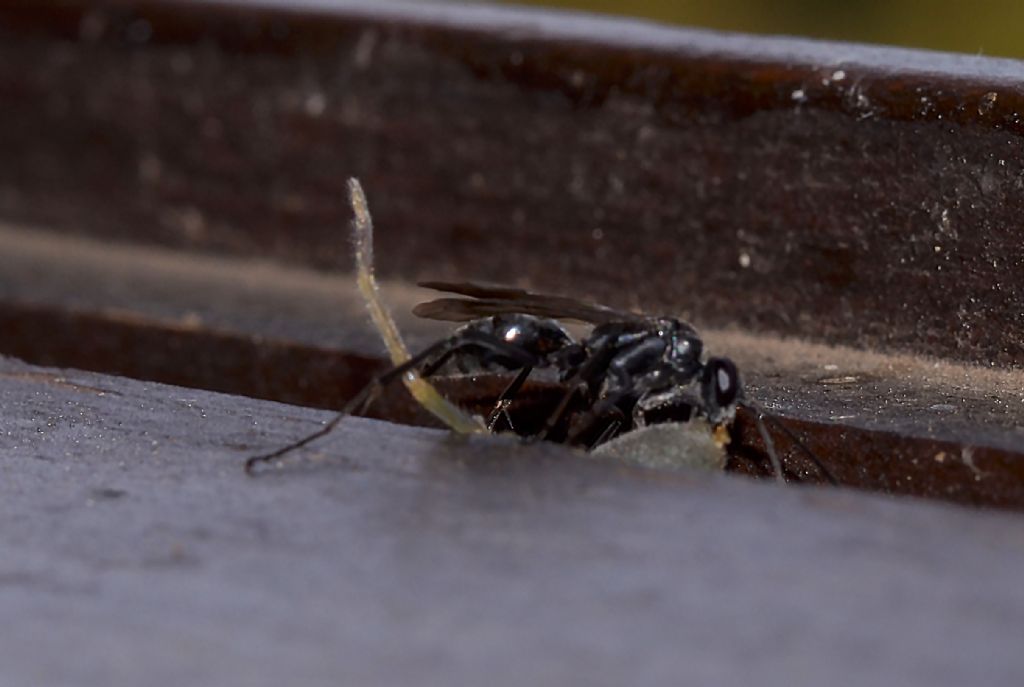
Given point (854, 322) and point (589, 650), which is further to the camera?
point (854, 322)

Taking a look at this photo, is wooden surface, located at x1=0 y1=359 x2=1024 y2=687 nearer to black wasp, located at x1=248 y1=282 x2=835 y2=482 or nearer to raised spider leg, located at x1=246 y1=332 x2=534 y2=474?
raised spider leg, located at x1=246 y1=332 x2=534 y2=474

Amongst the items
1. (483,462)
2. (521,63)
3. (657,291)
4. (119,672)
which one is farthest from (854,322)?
(119,672)

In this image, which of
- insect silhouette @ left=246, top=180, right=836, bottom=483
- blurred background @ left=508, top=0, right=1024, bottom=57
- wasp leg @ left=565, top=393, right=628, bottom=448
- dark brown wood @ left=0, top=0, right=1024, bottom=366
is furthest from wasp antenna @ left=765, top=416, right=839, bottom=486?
blurred background @ left=508, top=0, right=1024, bottom=57

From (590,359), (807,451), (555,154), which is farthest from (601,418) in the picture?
(555,154)

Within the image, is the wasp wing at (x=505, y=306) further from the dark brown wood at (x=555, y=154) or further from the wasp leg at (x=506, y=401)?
the dark brown wood at (x=555, y=154)

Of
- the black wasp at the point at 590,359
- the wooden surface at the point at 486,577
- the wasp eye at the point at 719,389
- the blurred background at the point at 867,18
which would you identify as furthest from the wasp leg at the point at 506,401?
the blurred background at the point at 867,18

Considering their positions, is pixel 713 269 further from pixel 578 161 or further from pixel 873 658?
pixel 873 658

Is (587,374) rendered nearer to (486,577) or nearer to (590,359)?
(590,359)
